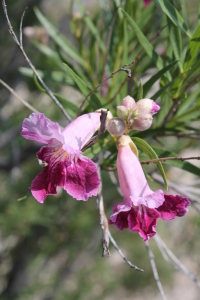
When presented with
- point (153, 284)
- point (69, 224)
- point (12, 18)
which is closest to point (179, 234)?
point (153, 284)

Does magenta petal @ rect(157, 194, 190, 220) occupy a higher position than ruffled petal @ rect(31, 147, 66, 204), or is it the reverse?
ruffled petal @ rect(31, 147, 66, 204)

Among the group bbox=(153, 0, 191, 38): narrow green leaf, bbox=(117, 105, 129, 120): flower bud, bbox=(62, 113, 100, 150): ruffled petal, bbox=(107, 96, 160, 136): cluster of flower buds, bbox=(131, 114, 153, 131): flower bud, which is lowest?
bbox=(131, 114, 153, 131): flower bud

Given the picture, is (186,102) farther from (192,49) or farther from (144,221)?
(144,221)

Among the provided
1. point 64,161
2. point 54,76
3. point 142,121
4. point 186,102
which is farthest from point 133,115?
point 54,76

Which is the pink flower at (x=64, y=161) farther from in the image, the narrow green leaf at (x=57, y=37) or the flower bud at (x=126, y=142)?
the narrow green leaf at (x=57, y=37)

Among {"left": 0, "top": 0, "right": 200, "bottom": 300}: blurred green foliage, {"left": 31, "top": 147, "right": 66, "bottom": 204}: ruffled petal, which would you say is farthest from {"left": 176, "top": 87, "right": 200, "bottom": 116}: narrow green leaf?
{"left": 31, "top": 147, "right": 66, "bottom": 204}: ruffled petal

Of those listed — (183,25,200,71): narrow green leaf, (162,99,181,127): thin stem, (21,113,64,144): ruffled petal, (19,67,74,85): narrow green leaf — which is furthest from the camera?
(19,67,74,85): narrow green leaf

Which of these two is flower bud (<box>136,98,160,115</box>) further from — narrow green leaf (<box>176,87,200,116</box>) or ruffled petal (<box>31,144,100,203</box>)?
narrow green leaf (<box>176,87,200,116</box>)
